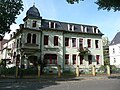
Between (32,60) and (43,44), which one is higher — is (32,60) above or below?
below

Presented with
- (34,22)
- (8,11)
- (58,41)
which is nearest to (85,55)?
(58,41)

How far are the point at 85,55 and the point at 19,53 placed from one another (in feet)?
43.6

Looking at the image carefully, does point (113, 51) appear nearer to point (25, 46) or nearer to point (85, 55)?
point (85, 55)

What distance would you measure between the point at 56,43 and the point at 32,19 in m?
6.47

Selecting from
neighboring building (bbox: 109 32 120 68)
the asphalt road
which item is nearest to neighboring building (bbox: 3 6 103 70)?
neighboring building (bbox: 109 32 120 68)

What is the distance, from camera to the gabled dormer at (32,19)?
37125mm

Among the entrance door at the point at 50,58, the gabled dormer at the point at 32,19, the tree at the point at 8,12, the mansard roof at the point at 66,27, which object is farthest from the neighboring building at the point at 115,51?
the tree at the point at 8,12

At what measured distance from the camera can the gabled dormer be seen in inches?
1462

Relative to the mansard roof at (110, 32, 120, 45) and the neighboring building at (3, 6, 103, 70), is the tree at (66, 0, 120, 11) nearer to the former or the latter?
the neighboring building at (3, 6, 103, 70)

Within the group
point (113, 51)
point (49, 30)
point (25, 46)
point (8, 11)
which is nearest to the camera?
point (8, 11)

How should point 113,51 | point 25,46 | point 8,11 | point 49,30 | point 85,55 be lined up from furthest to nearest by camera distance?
1. point 113,51
2. point 85,55
3. point 49,30
4. point 25,46
5. point 8,11

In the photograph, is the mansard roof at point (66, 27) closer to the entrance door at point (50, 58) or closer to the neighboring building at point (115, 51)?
the entrance door at point (50, 58)

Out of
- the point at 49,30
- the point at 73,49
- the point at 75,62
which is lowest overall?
the point at 75,62

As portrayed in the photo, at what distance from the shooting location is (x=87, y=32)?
141ft
